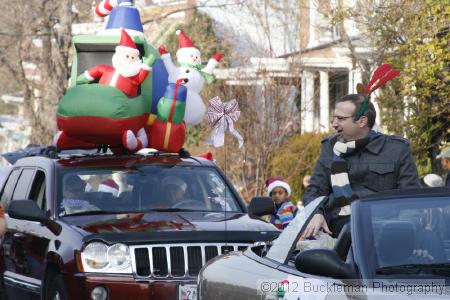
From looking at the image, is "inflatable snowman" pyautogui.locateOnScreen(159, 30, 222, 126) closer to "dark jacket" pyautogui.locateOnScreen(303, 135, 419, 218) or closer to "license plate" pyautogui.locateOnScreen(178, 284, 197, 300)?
"license plate" pyautogui.locateOnScreen(178, 284, 197, 300)

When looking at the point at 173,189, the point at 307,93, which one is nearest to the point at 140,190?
the point at 173,189

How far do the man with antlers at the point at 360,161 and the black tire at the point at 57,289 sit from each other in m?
2.30

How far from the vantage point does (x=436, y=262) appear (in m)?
5.89

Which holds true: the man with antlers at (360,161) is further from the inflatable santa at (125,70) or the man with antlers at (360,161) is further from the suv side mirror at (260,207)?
the inflatable santa at (125,70)

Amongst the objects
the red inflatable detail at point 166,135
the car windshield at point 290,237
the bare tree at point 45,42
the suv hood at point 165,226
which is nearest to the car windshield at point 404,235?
the car windshield at point 290,237

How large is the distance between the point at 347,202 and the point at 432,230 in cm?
215

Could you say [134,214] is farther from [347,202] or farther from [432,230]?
[432,230]

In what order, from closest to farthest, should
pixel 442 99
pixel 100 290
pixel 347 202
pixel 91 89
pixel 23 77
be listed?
1. pixel 347 202
2. pixel 100 290
3. pixel 91 89
4. pixel 442 99
5. pixel 23 77

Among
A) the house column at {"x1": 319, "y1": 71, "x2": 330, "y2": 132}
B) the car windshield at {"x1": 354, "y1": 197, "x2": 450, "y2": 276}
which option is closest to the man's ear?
the car windshield at {"x1": 354, "y1": 197, "x2": 450, "y2": 276}

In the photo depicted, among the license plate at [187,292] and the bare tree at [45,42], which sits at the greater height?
the bare tree at [45,42]

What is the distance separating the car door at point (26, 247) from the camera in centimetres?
1058

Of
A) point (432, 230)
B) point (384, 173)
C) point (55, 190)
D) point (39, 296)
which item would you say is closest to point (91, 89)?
point (55, 190)

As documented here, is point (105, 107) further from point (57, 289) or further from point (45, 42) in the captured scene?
point (45, 42)

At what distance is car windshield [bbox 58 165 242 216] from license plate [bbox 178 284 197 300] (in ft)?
4.13
